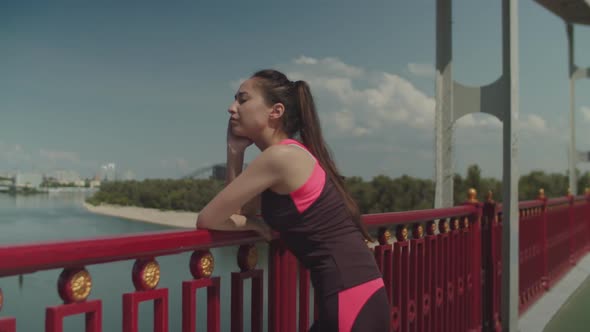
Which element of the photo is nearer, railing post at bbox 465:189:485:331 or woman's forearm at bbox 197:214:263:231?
woman's forearm at bbox 197:214:263:231

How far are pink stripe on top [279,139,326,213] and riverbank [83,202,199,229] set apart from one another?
164 ft

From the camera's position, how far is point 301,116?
1.46m

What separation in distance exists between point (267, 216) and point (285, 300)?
37cm

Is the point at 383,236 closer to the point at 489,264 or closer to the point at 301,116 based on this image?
the point at 301,116

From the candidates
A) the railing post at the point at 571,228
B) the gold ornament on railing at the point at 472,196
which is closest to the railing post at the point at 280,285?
the gold ornament on railing at the point at 472,196

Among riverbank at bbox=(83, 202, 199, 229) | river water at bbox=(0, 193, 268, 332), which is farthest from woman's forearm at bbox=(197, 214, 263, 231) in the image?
riverbank at bbox=(83, 202, 199, 229)

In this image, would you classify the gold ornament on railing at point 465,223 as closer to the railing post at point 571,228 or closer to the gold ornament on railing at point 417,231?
the gold ornament on railing at point 417,231

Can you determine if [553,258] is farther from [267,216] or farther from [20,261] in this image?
[20,261]

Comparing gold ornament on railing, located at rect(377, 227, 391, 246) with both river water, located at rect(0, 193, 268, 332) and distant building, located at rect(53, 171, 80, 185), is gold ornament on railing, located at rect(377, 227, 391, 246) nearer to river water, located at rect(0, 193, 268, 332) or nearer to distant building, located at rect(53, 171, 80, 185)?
river water, located at rect(0, 193, 268, 332)

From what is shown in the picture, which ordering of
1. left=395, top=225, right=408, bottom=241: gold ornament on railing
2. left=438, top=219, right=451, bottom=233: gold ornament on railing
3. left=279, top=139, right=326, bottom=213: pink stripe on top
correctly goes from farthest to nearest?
1. left=438, top=219, right=451, bottom=233: gold ornament on railing
2. left=395, top=225, right=408, bottom=241: gold ornament on railing
3. left=279, top=139, right=326, bottom=213: pink stripe on top

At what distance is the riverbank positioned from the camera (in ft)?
173

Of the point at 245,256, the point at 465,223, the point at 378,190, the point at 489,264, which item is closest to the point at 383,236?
the point at 245,256

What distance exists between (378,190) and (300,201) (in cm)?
4010

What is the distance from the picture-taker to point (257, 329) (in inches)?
62.0
